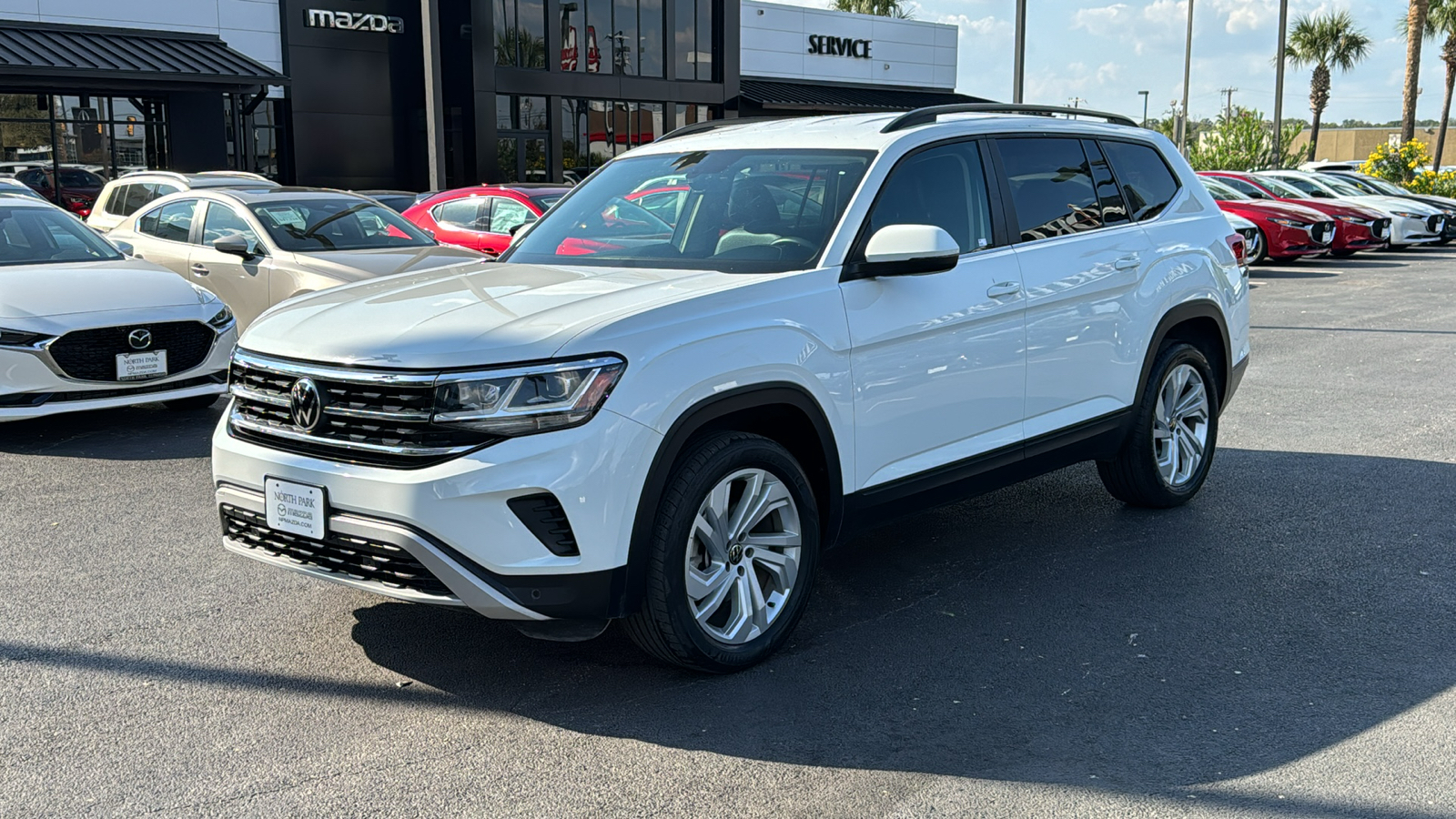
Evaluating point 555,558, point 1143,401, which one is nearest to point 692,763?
point 555,558

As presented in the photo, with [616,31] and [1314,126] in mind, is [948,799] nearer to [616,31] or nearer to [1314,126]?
[616,31]

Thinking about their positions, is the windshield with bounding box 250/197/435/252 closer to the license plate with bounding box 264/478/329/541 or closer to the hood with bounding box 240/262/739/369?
the hood with bounding box 240/262/739/369

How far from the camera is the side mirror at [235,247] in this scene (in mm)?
10109

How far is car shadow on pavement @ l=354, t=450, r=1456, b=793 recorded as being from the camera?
3.77 metres

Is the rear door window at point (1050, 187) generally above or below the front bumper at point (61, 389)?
above

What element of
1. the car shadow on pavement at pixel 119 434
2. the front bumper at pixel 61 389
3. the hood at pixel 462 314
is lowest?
the car shadow on pavement at pixel 119 434

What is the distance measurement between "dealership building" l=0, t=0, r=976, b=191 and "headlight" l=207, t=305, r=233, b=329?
1379 cm

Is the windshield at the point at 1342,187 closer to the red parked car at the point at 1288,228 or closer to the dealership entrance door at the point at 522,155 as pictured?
the red parked car at the point at 1288,228

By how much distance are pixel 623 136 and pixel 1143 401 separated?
30750 millimetres

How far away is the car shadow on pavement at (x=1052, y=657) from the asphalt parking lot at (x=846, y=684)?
0.01 meters

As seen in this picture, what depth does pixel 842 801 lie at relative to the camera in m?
3.42

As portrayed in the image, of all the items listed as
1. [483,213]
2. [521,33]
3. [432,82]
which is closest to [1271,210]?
[483,213]

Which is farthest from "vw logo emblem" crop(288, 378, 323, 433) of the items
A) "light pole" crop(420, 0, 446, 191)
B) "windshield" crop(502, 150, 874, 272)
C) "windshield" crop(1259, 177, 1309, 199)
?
"windshield" crop(1259, 177, 1309, 199)

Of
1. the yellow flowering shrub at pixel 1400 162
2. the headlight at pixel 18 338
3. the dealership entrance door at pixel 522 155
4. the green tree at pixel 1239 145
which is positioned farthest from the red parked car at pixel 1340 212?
the headlight at pixel 18 338
